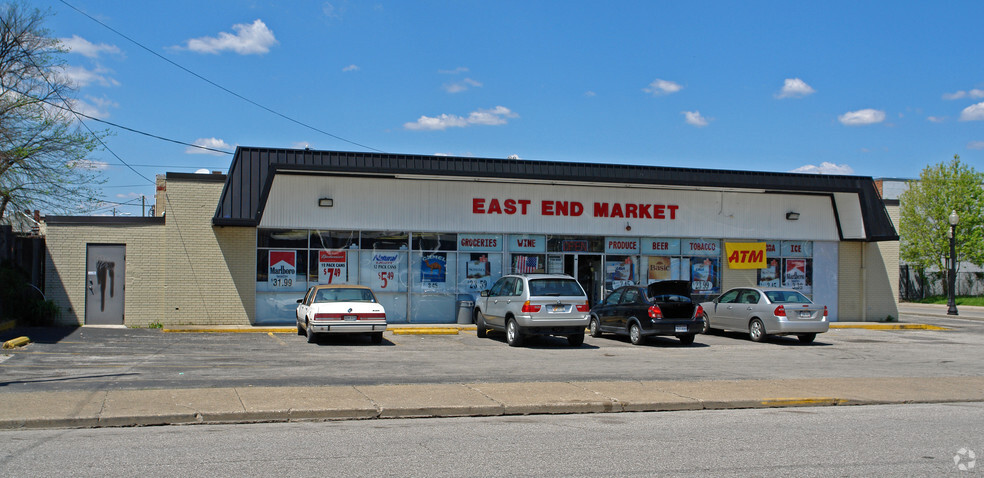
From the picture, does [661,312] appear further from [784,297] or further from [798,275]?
[798,275]

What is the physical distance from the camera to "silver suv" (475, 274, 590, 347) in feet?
58.9

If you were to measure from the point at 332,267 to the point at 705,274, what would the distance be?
42.2ft

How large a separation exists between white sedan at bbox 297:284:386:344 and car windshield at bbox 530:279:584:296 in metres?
3.63

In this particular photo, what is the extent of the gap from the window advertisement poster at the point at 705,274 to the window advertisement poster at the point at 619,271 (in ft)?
7.49

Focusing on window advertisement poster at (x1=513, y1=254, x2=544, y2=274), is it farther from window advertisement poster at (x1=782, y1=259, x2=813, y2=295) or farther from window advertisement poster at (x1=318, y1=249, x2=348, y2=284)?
window advertisement poster at (x1=782, y1=259, x2=813, y2=295)

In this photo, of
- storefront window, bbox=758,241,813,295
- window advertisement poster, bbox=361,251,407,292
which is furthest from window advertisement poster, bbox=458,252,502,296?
storefront window, bbox=758,241,813,295

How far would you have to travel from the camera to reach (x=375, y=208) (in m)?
24.0

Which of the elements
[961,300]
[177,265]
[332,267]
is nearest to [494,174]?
[332,267]

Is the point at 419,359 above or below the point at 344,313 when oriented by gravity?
below

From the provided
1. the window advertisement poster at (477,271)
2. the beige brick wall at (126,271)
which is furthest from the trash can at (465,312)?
the beige brick wall at (126,271)

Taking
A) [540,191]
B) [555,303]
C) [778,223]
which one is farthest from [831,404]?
[778,223]

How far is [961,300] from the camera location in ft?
155

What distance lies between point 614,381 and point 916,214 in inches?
1811

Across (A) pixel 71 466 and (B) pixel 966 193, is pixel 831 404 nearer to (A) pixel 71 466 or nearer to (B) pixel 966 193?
(A) pixel 71 466
